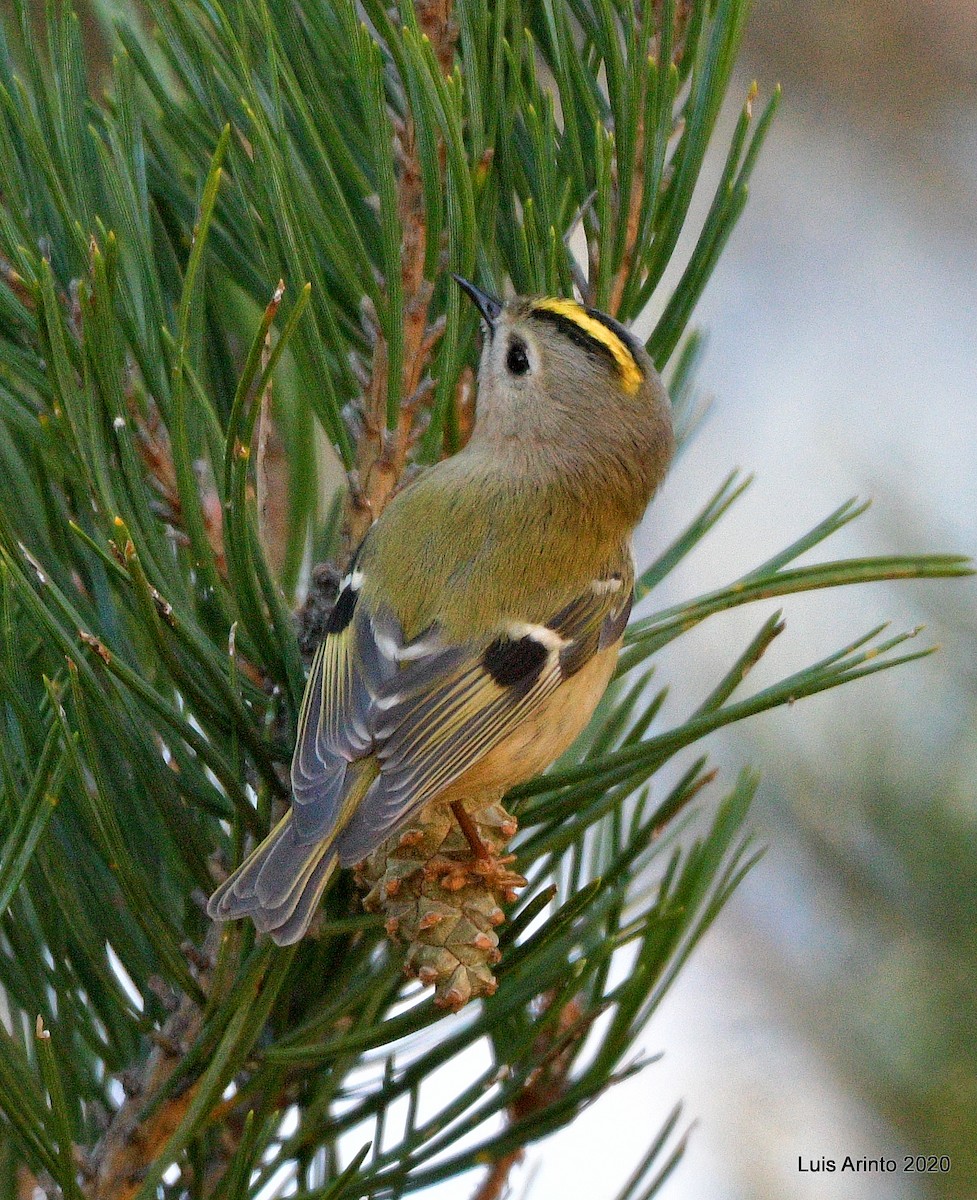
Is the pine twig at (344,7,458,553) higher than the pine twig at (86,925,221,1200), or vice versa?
the pine twig at (344,7,458,553)

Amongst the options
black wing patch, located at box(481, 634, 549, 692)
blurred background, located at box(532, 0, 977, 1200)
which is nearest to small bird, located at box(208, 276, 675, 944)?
black wing patch, located at box(481, 634, 549, 692)

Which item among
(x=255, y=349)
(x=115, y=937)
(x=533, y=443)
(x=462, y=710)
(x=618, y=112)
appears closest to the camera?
(x=255, y=349)

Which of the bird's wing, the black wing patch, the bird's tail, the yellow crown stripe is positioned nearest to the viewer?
the bird's tail

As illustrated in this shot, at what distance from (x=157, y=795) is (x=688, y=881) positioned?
30cm

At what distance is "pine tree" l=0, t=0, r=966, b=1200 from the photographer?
621 mm

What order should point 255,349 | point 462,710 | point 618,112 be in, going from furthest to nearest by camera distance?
point 462,710 < point 618,112 < point 255,349

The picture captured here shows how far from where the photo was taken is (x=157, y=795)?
646mm

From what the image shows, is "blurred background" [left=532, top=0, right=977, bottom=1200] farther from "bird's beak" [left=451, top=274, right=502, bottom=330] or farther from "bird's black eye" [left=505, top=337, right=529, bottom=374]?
"bird's beak" [left=451, top=274, right=502, bottom=330]

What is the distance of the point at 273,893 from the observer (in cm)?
62

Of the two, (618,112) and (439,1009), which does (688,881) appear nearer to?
(439,1009)

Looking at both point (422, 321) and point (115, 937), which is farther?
point (422, 321)

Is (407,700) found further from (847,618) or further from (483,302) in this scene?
(847,618)

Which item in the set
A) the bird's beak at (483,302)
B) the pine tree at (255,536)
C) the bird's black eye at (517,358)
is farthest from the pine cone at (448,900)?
the bird's black eye at (517,358)

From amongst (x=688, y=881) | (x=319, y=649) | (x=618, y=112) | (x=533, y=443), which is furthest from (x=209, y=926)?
(x=533, y=443)
